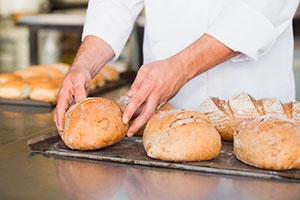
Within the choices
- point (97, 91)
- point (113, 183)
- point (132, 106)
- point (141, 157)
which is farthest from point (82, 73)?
point (97, 91)

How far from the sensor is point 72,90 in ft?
5.42

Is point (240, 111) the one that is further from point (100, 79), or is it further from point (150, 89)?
point (100, 79)

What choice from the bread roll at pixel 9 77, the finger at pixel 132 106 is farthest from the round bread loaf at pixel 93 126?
the bread roll at pixel 9 77

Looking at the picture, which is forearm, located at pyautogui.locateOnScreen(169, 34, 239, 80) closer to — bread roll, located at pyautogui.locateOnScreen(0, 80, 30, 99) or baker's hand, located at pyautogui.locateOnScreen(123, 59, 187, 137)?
baker's hand, located at pyautogui.locateOnScreen(123, 59, 187, 137)

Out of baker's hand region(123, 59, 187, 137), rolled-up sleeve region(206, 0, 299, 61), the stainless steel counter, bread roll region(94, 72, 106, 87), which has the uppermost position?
rolled-up sleeve region(206, 0, 299, 61)

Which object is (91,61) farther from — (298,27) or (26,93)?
(298,27)

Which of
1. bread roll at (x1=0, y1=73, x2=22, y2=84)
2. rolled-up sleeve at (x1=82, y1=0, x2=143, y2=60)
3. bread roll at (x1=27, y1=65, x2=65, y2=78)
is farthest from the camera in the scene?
bread roll at (x1=27, y1=65, x2=65, y2=78)

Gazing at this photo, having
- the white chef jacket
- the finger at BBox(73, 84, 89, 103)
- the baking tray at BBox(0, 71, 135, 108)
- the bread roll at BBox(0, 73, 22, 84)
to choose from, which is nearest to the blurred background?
the baking tray at BBox(0, 71, 135, 108)

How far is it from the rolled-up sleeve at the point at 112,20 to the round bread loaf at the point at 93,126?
0.50m

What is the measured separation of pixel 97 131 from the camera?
1389 millimetres

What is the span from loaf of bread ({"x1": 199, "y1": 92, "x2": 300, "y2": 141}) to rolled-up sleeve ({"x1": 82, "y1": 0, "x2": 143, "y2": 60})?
53 centimetres

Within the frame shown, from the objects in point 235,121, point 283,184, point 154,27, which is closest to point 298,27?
point 154,27

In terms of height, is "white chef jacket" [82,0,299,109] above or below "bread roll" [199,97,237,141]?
above

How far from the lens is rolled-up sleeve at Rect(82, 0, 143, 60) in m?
1.90
